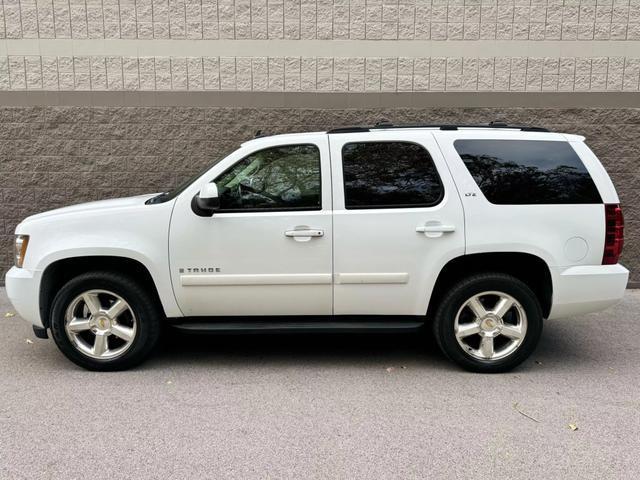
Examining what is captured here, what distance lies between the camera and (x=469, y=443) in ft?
11.3

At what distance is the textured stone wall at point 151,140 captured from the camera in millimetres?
7406

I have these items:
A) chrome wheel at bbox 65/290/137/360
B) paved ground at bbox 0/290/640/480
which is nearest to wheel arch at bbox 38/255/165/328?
chrome wheel at bbox 65/290/137/360

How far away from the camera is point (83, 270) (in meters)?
4.61

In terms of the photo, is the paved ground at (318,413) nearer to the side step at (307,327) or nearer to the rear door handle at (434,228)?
the side step at (307,327)

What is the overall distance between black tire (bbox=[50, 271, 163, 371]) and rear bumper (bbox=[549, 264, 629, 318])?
3.19 meters

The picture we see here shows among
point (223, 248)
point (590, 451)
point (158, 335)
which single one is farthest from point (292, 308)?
point (590, 451)

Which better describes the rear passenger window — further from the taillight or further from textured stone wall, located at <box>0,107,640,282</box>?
textured stone wall, located at <box>0,107,640,282</box>

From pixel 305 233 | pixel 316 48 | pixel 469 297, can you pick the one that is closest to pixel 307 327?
pixel 305 233

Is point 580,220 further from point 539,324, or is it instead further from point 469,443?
point 469,443

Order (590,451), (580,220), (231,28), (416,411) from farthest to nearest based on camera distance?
1. (231,28)
2. (580,220)
3. (416,411)
4. (590,451)

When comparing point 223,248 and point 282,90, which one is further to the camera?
point 282,90

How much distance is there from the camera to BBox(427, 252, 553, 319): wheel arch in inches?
176

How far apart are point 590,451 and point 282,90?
18.3ft

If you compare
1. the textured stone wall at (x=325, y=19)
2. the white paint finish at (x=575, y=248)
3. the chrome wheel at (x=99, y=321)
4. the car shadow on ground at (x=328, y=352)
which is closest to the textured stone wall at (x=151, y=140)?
the textured stone wall at (x=325, y=19)
